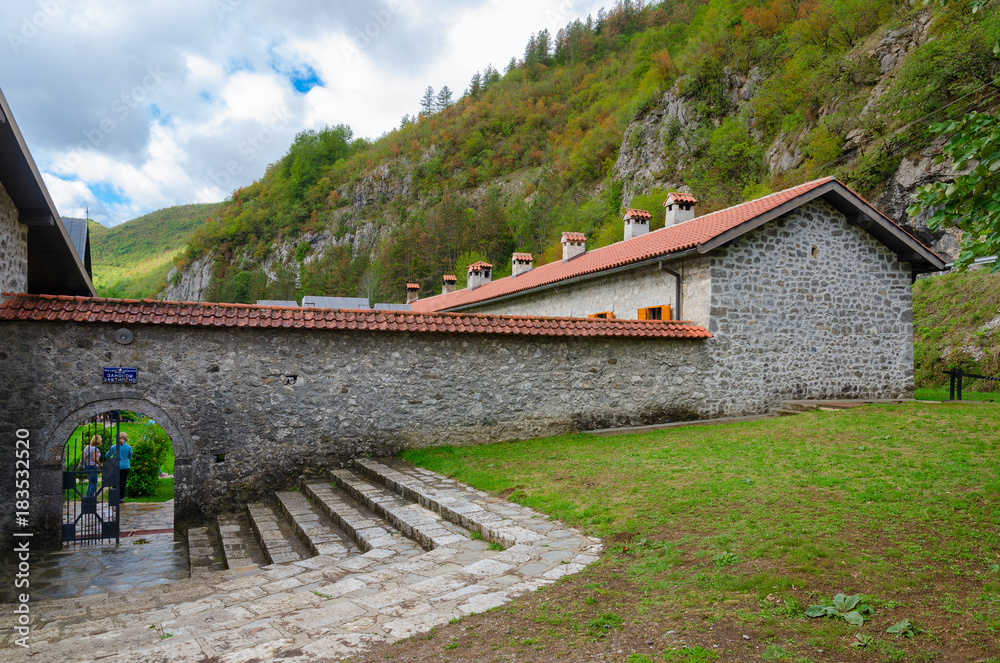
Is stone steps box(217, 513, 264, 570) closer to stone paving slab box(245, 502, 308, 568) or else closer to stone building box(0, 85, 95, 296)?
stone paving slab box(245, 502, 308, 568)

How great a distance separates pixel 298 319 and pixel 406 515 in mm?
4342

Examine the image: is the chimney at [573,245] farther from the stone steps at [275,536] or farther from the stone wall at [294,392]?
the stone steps at [275,536]

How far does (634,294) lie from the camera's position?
15281mm

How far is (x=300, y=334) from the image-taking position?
973cm

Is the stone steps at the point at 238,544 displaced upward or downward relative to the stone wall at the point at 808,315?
downward

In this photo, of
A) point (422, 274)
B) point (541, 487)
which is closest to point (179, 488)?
point (541, 487)

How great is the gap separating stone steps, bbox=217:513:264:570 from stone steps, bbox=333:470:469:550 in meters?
1.46

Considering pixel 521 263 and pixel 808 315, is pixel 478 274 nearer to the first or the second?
pixel 521 263

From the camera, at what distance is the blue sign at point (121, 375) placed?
8516mm

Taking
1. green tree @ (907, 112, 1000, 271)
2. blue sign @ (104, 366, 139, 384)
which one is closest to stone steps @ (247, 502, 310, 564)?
blue sign @ (104, 366, 139, 384)

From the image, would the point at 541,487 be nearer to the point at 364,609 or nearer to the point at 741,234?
the point at 364,609

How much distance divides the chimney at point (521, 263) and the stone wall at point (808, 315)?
48.5 feet

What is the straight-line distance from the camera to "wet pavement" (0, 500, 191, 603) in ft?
21.4

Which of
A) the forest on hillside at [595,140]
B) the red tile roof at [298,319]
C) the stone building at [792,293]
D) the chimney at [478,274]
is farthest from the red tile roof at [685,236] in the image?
the chimney at [478,274]
